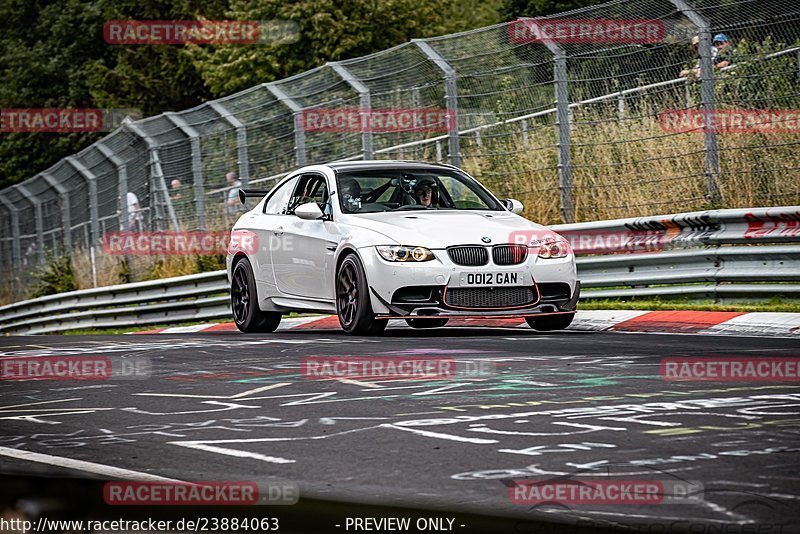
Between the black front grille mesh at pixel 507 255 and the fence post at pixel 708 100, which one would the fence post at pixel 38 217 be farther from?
the black front grille mesh at pixel 507 255

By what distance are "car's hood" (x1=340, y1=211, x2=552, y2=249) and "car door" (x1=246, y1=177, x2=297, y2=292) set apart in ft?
5.40

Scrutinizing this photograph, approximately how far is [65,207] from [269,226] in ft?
52.1

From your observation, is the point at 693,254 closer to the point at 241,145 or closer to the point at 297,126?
the point at 297,126

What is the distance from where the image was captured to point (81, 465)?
5.74 m

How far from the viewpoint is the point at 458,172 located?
1376 centimetres

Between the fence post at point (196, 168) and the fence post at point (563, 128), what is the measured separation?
8.33 m

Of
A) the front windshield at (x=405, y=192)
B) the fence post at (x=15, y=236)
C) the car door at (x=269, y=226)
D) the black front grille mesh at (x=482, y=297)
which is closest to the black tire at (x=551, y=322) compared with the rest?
the black front grille mesh at (x=482, y=297)

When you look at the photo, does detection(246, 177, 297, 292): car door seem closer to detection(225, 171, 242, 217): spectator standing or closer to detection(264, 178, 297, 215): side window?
detection(264, 178, 297, 215): side window

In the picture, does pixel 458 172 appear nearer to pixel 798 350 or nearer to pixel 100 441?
pixel 798 350

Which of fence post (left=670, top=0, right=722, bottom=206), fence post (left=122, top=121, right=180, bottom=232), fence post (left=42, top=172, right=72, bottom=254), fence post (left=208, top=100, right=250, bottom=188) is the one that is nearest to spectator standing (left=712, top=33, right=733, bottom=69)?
fence post (left=670, top=0, right=722, bottom=206)

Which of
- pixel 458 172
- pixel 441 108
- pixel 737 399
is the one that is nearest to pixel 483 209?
pixel 458 172

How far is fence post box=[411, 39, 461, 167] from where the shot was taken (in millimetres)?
17484

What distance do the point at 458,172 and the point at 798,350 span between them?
5046 millimetres

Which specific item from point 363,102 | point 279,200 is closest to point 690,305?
point 279,200
